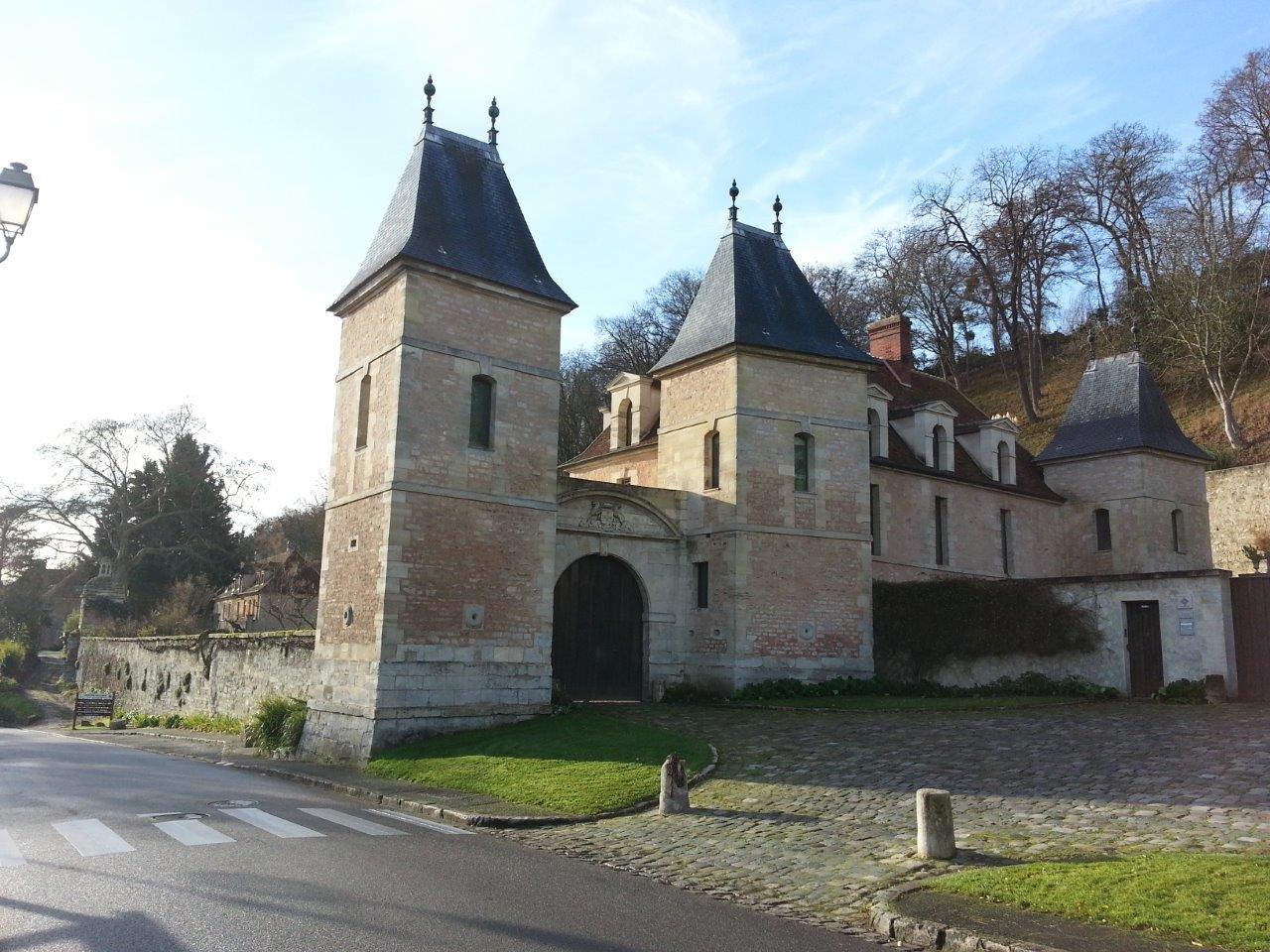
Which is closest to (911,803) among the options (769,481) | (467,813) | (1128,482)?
(467,813)

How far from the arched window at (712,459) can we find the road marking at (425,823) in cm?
1049

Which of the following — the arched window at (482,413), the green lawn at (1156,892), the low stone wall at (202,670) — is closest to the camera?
the green lawn at (1156,892)

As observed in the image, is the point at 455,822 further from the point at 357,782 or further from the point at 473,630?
the point at 473,630

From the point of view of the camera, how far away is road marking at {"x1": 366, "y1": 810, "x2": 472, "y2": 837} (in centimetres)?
979

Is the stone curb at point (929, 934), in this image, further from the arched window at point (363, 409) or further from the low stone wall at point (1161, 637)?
the low stone wall at point (1161, 637)

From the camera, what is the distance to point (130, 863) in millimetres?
7492

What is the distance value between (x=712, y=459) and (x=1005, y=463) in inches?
428

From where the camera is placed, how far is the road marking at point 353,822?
938 cm

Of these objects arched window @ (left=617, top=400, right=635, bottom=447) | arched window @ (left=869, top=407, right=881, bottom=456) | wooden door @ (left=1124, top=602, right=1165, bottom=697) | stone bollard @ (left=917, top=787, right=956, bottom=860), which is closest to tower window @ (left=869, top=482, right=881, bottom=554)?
arched window @ (left=869, top=407, right=881, bottom=456)

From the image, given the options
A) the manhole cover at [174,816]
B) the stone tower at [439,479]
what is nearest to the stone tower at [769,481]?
the stone tower at [439,479]

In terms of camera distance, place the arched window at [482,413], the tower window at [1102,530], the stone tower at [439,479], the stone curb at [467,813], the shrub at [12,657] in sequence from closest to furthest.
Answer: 1. the stone curb at [467,813]
2. the stone tower at [439,479]
3. the arched window at [482,413]
4. the tower window at [1102,530]
5. the shrub at [12,657]

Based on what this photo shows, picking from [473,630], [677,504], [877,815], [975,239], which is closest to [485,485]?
[473,630]

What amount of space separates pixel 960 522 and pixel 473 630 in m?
14.2

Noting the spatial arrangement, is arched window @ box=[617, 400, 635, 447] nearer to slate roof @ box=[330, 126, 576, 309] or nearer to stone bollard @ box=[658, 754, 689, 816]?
slate roof @ box=[330, 126, 576, 309]
